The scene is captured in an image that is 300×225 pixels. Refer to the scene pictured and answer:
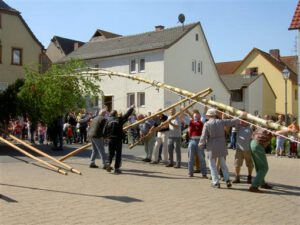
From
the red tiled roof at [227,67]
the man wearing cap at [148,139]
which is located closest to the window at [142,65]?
the man wearing cap at [148,139]

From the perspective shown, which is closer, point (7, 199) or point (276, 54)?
point (7, 199)

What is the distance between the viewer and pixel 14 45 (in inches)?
1399

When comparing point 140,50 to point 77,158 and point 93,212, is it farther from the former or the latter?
point 93,212

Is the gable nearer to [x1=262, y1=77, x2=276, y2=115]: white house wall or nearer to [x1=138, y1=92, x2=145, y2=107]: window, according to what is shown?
[x1=138, y1=92, x2=145, y2=107]: window

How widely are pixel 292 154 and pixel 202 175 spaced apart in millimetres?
8684

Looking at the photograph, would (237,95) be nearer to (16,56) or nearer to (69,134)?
(16,56)

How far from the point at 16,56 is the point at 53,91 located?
817 inches

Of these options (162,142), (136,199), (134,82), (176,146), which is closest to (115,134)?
(176,146)

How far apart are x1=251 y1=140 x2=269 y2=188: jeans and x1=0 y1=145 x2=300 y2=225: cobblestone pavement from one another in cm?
34

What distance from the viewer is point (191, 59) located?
131ft

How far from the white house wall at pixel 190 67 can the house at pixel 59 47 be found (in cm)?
2404

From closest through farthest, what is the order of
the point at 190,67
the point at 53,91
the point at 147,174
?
1. the point at 147,174
2. the point at 53,91
3. the point at 190,67

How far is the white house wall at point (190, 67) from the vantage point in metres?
36.8

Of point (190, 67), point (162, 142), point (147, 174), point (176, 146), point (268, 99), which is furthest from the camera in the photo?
point (268, 99)
